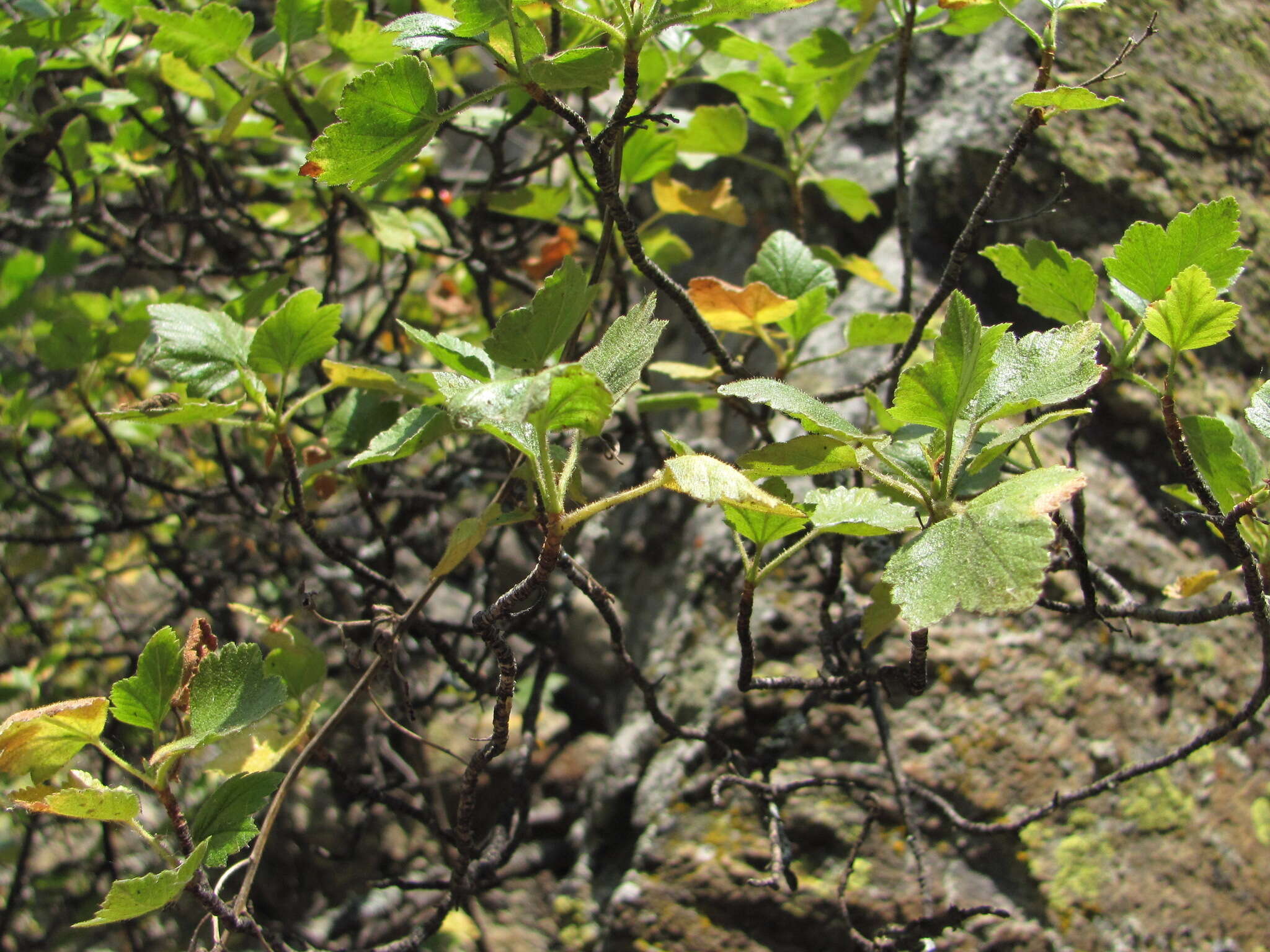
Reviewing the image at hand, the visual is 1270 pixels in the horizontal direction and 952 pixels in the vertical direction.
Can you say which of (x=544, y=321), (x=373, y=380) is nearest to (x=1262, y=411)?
(x=544, y=321)

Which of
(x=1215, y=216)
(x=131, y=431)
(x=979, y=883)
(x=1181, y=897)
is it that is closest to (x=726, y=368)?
(x=1215, y=216)

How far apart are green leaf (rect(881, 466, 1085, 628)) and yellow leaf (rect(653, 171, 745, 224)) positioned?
0.72m

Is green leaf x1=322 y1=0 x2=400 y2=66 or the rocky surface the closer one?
green leaf x1=322 y1=0 x2=400 y2=66

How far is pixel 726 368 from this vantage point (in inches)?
41.1

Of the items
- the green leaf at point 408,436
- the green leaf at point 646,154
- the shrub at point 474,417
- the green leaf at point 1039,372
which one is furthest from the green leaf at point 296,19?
the green leaf at point 1039,372

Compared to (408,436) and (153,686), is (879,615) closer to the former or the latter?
(408,436)

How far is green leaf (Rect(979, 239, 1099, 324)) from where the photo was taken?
0.89m

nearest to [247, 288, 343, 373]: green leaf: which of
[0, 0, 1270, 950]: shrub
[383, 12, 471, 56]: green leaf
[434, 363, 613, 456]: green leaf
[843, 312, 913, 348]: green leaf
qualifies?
[0, 0, 1270, 950]: shrub

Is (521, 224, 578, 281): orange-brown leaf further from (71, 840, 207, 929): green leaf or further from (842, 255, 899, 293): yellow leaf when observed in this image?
(71, 840, 207, 929): green leaf

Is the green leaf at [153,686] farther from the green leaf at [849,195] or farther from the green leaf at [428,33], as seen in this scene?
the green leaf at [849,195]

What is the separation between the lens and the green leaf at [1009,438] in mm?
692

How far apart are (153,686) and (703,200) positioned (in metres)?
0.92

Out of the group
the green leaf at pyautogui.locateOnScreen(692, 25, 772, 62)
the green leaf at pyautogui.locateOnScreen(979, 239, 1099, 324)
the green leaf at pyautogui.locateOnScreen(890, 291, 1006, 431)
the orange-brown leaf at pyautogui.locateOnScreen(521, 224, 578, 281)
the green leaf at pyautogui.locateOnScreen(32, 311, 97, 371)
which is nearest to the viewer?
the green leaf at pyautogui.locateOnScreen(890, 291, 1006, 431)

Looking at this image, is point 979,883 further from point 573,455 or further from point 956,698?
point 573,455
